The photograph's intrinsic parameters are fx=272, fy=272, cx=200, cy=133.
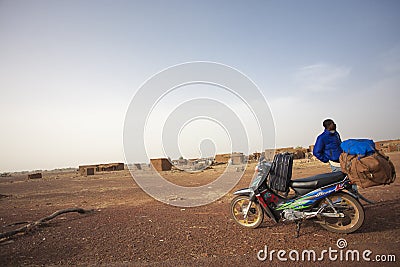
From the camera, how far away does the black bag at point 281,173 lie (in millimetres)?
5082

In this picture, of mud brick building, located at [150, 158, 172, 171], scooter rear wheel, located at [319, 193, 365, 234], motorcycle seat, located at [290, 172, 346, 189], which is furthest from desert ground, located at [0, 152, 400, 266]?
mud brick building, located at [150, 158, 172, 171]

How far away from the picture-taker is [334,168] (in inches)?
223

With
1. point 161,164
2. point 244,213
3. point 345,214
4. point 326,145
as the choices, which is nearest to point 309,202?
point 345,214

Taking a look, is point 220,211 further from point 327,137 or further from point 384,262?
point 384,262

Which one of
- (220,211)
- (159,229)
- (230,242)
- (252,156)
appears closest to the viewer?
(230,242)

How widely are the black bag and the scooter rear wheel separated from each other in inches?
27.6

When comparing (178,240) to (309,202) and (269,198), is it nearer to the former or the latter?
(269,198)

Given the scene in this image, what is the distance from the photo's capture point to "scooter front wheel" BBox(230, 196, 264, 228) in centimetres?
528

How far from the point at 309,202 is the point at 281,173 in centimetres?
69

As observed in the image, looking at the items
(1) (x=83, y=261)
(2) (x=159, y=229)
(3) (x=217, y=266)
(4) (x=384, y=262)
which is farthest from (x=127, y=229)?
(4) (x=384, y=262)

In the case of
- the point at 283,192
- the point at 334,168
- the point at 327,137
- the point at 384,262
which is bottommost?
the point at 384,262

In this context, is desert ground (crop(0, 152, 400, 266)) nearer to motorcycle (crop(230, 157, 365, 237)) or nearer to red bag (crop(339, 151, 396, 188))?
motorcycle (crop(230, 157, 365, 237))

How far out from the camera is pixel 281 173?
5.13m

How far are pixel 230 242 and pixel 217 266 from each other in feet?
3.27
